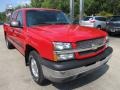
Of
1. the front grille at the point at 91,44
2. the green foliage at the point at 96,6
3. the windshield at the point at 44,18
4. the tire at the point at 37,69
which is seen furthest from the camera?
the green foliage at the point at 96,6

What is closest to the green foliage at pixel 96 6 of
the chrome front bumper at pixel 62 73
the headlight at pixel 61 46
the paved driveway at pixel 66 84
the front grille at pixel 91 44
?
the paved driveway at pixel 66 84

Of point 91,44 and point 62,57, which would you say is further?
point 91,44

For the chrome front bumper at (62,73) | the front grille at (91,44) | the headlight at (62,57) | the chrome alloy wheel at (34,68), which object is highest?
the front grille at (91,44)

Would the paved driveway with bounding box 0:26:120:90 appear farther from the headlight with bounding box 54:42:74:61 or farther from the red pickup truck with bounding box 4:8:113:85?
the headlight with bounding box 54:42:74:61

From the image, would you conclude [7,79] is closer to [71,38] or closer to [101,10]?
[71,38]

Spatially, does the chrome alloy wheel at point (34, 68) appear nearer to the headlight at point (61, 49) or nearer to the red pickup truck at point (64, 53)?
the red pickup truck at point (64, 53)

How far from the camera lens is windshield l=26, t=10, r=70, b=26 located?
231 inches

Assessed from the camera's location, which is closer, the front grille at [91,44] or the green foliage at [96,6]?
the front grille at [91,44]

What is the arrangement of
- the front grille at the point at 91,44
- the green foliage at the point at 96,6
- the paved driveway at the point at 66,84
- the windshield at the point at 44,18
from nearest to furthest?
the front grille at the point at 91,44 < the paved driveway at the point at 66,84 < the windshield at the point at 44,18 < the green foliage at the point at 96,6

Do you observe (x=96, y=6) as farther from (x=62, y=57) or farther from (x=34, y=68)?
(x=62, y=57)

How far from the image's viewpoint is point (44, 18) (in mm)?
6090

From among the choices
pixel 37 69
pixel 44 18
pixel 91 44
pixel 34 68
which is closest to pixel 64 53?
pixel 91 44

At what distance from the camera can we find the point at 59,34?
4.48 metres

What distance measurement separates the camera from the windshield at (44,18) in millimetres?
5864
